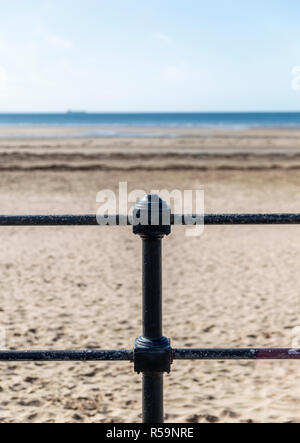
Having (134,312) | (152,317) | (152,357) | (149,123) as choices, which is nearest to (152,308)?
(152,317)

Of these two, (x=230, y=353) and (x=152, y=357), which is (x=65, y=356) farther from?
(x=230, y=353)

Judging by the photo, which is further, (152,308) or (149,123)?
(149,123)

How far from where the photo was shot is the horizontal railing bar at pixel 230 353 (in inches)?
71.7

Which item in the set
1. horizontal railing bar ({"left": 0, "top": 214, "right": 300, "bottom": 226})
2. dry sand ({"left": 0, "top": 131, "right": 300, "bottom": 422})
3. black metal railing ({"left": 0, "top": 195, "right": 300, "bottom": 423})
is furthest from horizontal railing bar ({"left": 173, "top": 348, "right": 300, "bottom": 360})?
dry sand ({"left": 0, "top": 131, "right": 300, "bottom": 422})

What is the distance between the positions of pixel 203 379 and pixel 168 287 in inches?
86.6

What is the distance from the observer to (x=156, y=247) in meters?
1.72

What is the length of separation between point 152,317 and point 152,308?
3cm

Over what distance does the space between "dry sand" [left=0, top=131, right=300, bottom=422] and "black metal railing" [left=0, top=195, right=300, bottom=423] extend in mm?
1442

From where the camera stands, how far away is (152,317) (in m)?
1.77

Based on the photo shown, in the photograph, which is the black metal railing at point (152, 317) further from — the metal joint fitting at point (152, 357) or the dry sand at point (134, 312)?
the dry sand at point (134, 312)

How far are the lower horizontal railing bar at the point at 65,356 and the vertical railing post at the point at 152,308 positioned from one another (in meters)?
0.08

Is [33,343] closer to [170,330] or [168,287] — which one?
[170,330]

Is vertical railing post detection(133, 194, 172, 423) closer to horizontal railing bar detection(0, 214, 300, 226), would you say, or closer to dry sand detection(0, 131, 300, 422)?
horizontal railing bar detection(0, 214, 300, 226)
